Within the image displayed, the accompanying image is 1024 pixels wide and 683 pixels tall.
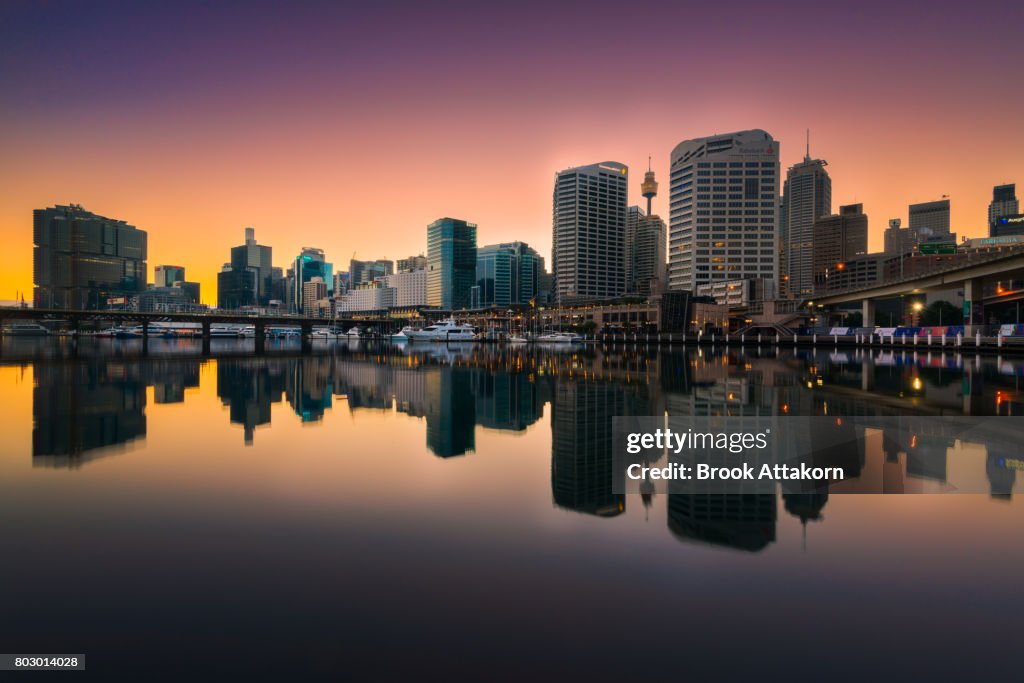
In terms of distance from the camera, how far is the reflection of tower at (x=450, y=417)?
13852 mm

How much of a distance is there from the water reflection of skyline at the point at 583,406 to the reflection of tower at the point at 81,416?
0.05 metres

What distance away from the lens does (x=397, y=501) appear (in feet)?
30.2

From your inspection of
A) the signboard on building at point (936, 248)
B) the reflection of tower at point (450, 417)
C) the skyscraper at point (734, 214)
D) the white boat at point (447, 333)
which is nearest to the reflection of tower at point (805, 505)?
the reflection of tower at point (450, 417)

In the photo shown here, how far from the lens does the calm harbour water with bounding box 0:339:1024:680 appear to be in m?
4.75

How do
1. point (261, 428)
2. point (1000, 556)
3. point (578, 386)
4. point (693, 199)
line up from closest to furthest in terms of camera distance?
point (1000, 556), point (261, 428), point (578, 386), point (693, 199)

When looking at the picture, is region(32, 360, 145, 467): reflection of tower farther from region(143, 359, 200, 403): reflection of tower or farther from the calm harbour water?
region(143, 359, 200, 403): reflection of tower

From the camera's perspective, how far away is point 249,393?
25.0m

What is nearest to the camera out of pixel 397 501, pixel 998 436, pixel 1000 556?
pixel 1000 556

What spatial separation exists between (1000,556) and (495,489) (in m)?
7.29

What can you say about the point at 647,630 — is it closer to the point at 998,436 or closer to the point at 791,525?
the point at 791,525

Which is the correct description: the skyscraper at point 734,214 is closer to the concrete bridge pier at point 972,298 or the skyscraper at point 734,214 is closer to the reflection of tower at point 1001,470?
the concrete bridge pier at point 972,298

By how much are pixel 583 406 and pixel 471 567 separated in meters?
14.2

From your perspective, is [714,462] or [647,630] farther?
[714,462]

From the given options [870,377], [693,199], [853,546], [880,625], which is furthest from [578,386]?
[693,199]
